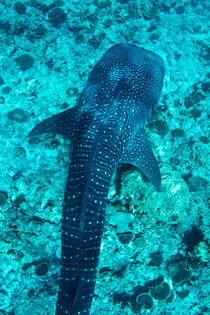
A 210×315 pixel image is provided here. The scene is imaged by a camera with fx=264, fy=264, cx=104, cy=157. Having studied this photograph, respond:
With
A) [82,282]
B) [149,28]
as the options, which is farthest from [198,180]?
[149,28]

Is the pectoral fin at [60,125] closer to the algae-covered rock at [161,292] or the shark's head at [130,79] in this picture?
the shark's head at [130,79]

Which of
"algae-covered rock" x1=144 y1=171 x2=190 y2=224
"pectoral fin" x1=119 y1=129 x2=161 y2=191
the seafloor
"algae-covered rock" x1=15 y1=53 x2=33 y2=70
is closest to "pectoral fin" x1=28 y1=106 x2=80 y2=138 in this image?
the seafloor

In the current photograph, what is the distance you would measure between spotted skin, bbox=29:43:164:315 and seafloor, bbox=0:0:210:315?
1.53 feet

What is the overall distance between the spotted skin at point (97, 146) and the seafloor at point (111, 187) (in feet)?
1.53

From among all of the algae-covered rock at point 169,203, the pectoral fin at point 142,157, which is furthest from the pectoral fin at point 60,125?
the algae-covered rock at point 169,203

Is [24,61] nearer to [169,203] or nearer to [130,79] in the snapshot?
[130,79]

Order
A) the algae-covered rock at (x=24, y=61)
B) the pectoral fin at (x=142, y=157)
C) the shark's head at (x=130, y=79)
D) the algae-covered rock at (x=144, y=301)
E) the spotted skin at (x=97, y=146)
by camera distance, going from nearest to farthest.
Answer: the spotted skin at (x=97, y=146), the algae-covered rock at (x=144, y=301), the pectoral fin at (x=142, y=157), the shark's head at (x=130, y=79), the algae-covered rock at (x=24, y=61)

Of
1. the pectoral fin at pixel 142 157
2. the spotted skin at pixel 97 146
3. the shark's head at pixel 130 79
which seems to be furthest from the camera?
the shark's head at pixel 130 79

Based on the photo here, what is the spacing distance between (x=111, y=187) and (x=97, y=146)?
108 cm

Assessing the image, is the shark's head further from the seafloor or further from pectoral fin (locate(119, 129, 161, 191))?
the seafloor

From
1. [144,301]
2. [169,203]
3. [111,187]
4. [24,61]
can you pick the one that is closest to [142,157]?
[111,187]

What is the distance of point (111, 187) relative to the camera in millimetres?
5148

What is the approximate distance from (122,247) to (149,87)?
125 inches

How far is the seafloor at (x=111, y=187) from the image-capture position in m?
4.48
